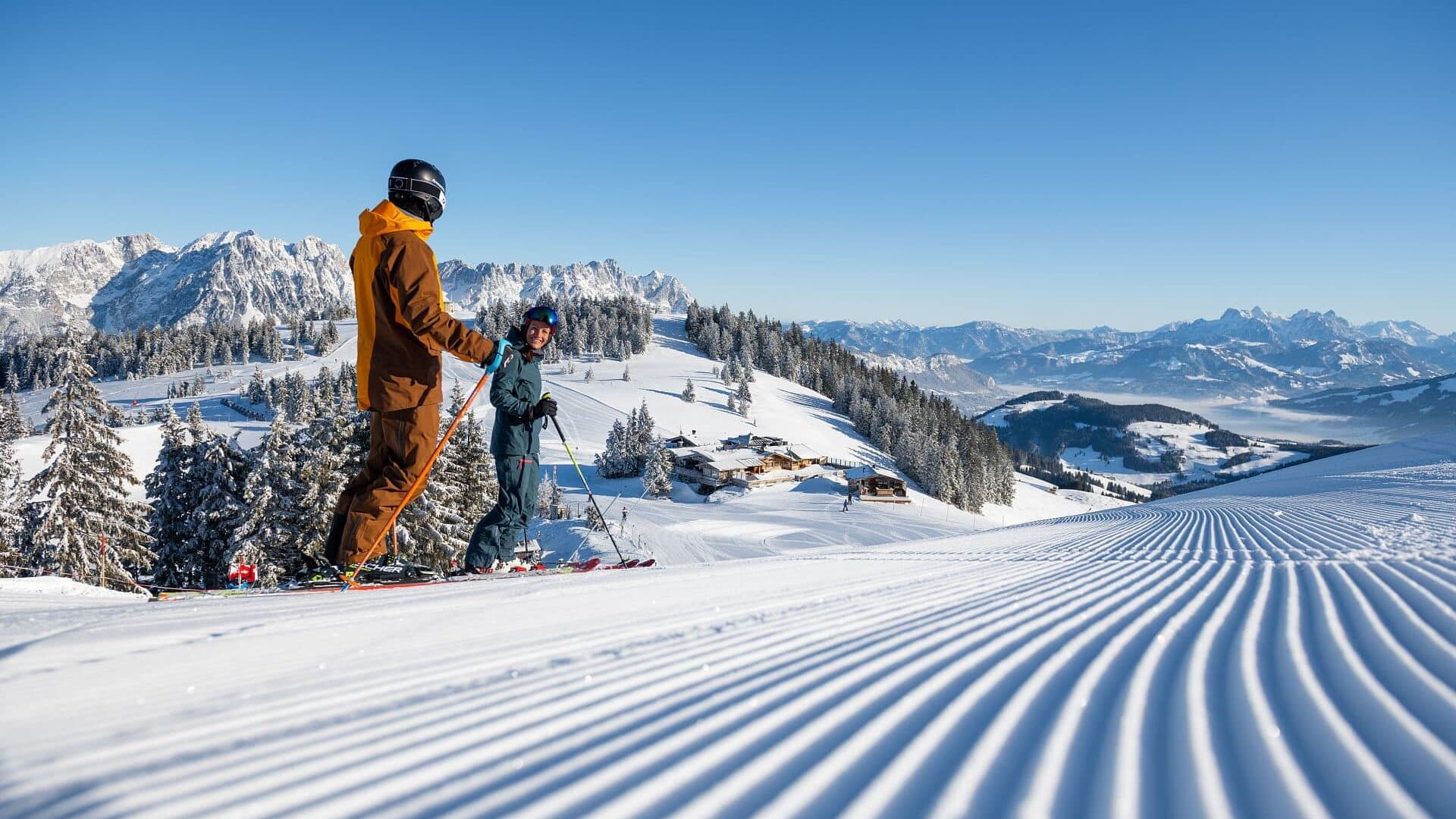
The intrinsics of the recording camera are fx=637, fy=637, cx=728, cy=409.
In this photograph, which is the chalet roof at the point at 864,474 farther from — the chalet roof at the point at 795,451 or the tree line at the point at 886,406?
the tree line at the point at 886,406

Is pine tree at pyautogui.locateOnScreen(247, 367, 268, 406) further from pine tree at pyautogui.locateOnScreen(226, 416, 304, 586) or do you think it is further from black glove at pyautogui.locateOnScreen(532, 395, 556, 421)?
black glove at pyautogui.locateOnScreen(532, 395, 556, 421)

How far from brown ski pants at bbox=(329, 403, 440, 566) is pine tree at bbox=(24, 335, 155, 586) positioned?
636 inches

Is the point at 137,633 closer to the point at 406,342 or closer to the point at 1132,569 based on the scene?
the point at 406,342

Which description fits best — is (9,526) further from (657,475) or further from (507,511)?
(657,475)

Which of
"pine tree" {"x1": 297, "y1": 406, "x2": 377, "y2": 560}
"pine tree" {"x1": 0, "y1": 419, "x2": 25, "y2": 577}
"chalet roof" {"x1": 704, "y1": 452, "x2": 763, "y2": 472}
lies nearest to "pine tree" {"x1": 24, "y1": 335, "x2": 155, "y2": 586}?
"pine tree" {"x1": 0, "y1": 419, "x2": 25, "y2": 577}

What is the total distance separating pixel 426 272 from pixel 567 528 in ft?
98.2

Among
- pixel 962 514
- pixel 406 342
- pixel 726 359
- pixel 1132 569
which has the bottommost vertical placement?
pixel 962 514

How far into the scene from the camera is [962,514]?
52.1m

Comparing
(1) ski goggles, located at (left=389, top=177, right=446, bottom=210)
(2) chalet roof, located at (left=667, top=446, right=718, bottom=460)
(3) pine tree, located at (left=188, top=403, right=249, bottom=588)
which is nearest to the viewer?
(1) ski goggles, located at (left=389, top=177, right=446, bottom=210)

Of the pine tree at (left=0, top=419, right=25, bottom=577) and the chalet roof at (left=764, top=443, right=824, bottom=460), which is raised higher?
the chalet roof at (left=764, top=443, right=824, bottom=460)

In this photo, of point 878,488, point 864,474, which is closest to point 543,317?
point 878,488

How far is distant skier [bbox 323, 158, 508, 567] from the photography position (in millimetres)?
5012

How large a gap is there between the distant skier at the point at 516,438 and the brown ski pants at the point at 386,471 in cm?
73

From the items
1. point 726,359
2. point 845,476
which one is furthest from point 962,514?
point 726,359
